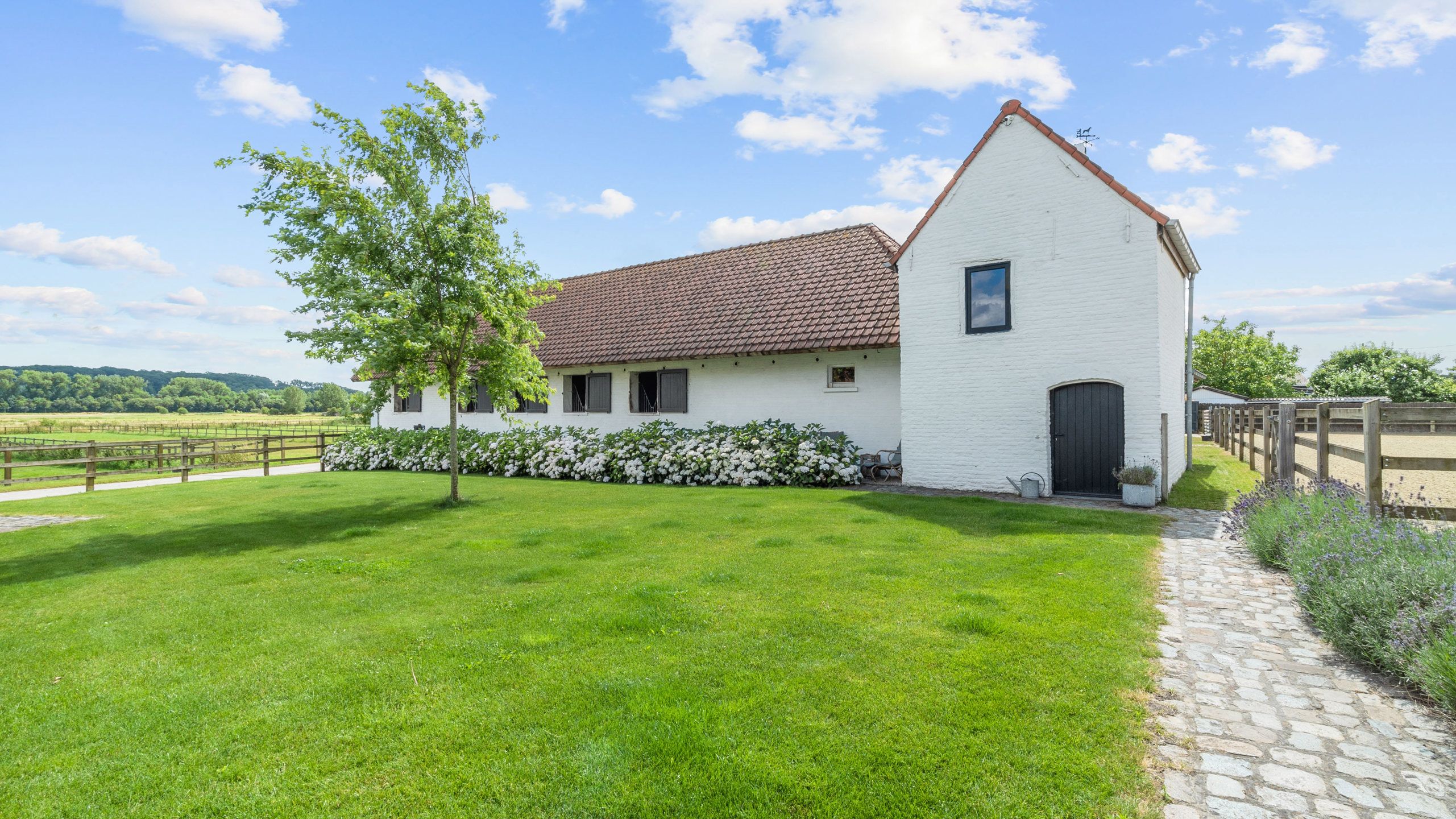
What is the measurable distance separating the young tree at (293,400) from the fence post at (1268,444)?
4400 inches

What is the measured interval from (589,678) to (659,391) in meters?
14.9

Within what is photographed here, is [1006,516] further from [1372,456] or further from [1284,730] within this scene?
[1284,730]

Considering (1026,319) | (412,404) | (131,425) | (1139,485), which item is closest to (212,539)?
(1026,319)

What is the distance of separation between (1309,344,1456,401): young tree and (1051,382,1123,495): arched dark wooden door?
51.2m

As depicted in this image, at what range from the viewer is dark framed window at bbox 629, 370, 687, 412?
18.5 m

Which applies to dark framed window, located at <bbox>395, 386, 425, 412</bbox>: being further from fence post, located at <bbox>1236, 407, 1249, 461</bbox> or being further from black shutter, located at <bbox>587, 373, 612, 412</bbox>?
fence post, located at <bbox>1236, 407, 1249, 461</bbox>

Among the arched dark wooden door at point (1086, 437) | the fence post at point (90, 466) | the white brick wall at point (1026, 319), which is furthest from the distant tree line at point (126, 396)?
the arched dark wooden door at point (1086, 437)

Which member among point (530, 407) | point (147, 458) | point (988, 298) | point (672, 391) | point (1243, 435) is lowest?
point (147, 458)

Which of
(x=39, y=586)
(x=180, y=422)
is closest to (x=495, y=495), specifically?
(x=39, y=586)

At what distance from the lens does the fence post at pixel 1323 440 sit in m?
8.21

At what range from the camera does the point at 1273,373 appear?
1971 inches

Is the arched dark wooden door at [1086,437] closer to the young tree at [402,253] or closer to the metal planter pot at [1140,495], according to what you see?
the metal planter pot at [1140,495]

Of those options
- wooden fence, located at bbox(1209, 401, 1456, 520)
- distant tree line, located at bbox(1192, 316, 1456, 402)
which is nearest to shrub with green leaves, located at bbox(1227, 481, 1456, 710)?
wooden fence, located at bbox(1209, 401, 1456, 520)

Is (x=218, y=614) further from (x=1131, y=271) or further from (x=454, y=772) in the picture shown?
(x=1131, y=271)
